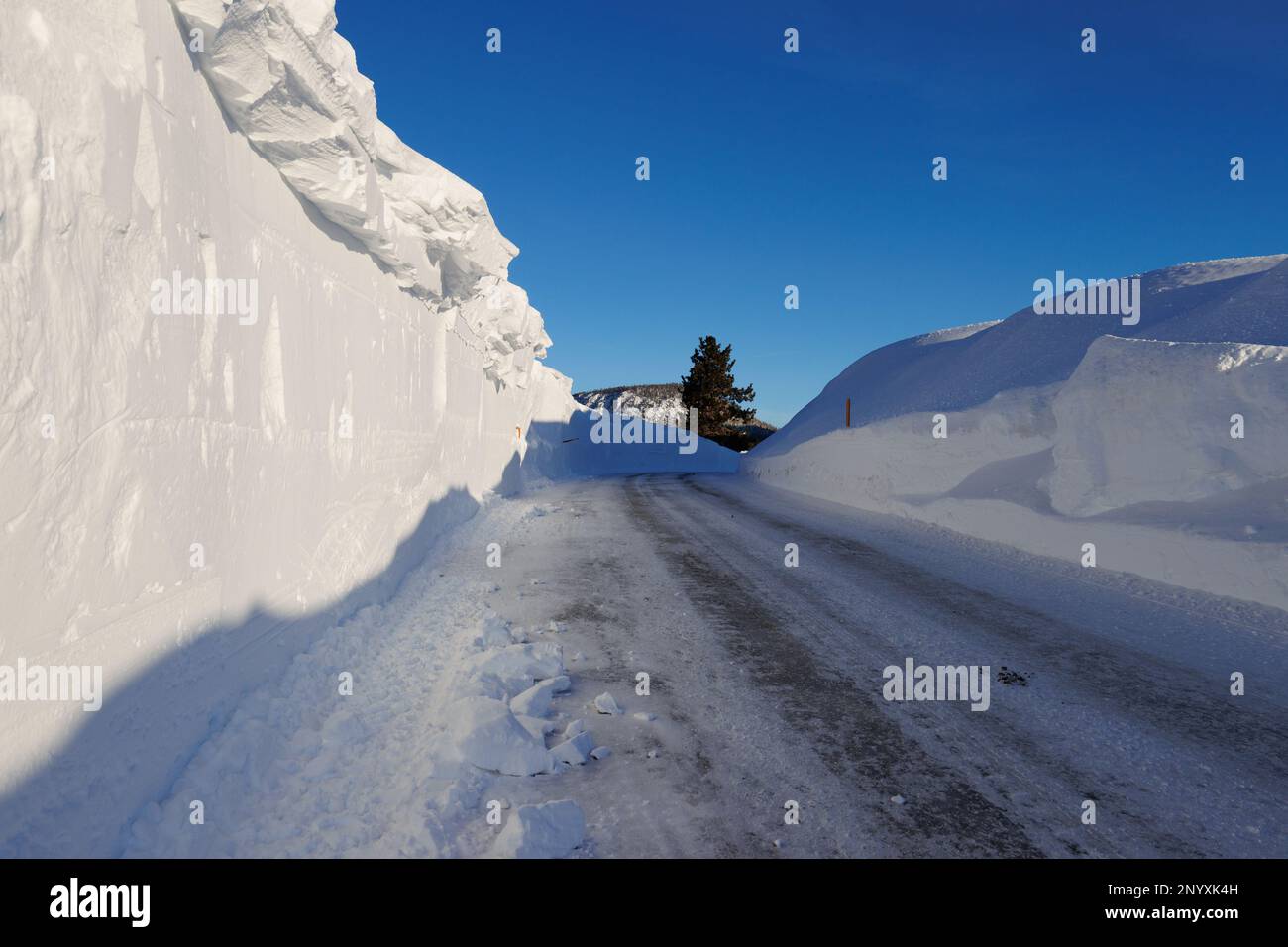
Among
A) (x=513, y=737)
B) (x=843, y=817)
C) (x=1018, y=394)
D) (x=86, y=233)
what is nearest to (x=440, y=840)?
(x=513, y=737)

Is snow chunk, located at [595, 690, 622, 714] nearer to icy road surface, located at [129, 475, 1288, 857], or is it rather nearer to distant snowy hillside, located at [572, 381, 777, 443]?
icy road surface, located at [129, 475, 1288, 857]

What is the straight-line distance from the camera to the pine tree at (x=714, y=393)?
138 feet

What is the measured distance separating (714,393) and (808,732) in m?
39.6

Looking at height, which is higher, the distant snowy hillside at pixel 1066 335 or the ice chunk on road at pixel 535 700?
the distant snowy hillside at pixel 1066 335

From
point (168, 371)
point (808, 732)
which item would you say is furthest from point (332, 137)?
point (808, 732)

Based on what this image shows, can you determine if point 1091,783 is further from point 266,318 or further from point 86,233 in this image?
point 266,318

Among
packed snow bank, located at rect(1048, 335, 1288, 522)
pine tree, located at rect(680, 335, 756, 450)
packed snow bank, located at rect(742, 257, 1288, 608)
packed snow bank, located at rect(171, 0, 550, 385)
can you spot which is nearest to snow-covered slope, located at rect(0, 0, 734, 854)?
packed snow bank, located at rect(171, 0, 550, 385)

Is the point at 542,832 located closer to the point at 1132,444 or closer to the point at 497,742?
the point at 497,742

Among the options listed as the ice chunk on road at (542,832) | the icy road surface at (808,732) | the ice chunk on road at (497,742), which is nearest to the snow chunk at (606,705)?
the icy road surface at (808,732)

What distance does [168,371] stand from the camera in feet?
10.7

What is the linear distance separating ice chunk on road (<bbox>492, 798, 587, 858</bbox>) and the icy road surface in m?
0.07

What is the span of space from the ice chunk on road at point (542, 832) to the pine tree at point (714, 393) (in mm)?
40493

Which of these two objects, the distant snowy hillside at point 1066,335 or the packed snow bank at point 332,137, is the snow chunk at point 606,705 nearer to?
the packed snow bank at point 332,137
